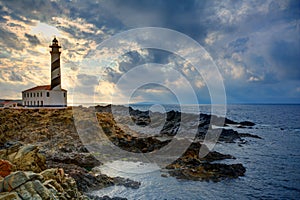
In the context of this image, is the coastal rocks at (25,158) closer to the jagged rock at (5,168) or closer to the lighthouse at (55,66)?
the jagged rock at (5,168)

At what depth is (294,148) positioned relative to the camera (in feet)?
106

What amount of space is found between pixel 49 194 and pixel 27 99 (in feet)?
122

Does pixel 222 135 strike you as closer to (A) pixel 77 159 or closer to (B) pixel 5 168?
(A) pixel 77 159

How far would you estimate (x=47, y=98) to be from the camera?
39031 mm

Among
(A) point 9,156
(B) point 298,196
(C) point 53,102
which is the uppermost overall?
(C) point 53,102

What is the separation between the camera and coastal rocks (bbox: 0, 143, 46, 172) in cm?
1349

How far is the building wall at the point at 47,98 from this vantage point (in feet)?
128

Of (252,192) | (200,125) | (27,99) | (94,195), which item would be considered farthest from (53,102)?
(252,192)

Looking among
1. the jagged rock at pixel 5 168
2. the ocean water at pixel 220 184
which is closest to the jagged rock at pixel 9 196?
the jagged rock at pixel 5 168

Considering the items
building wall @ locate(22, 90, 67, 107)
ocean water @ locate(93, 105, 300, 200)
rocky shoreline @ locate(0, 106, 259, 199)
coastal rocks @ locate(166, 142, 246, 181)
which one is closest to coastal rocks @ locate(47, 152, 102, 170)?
rocky shoreline @ locate(0, 106, 259, 199)

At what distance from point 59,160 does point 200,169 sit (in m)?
10.4

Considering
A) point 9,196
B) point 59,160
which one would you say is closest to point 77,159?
point 59,160

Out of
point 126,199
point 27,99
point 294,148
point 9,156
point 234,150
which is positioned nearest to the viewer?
point 126,199

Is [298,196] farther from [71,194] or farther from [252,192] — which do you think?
[71,194]
